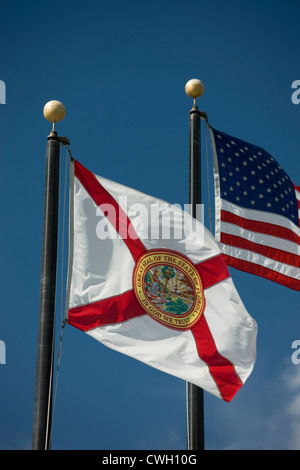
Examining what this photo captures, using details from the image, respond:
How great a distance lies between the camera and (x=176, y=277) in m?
15.4

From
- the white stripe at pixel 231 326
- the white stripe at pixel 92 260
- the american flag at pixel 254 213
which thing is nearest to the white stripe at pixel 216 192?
the american flag at pixel 254 213

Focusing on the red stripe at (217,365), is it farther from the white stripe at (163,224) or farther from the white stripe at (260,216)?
the white stripe at (260,216)

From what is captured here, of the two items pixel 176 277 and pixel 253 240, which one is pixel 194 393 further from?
pixel 253 240

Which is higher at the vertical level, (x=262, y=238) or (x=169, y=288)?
(x=262, y=238)

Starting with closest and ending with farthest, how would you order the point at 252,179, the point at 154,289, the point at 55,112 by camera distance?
1. the point at 154,289
2. the point at 55,112
3. the point at 252,179

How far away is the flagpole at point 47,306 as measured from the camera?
1284 cm

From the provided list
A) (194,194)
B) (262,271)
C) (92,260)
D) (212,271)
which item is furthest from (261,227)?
(92,260)

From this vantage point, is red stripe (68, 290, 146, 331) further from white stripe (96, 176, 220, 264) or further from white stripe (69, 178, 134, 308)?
white stripe (96, 176, 220, 264)

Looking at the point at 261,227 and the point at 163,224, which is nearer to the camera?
the point at 163,224

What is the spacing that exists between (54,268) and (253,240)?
5450 mm

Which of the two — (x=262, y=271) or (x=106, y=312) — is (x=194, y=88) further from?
(x=106, y=312)

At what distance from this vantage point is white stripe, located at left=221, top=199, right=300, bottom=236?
57.5ft

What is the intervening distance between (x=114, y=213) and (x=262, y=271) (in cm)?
382

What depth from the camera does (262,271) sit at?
17.9 m
